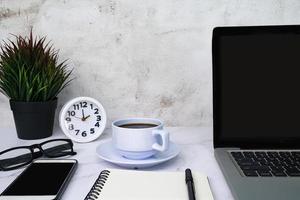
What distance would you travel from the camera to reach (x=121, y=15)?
2.69ft

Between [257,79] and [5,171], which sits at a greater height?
[257,79]

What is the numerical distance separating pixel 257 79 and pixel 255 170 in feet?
0.72

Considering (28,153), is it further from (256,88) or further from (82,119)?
(256,88)

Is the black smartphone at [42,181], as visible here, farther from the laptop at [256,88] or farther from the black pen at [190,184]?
the laptop at [256,88]

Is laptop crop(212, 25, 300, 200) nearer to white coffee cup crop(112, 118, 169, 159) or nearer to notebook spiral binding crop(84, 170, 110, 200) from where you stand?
white coffee cup crop(112, 118, 169, 159)

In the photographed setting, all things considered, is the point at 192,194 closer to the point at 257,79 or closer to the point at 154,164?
the point at 154,164

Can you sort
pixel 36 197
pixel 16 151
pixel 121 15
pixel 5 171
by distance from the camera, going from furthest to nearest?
pixel 121 15 < pixel 16 151 < pixel 5 171 < pixel 36 197

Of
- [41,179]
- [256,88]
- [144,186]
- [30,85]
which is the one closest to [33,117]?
[30,85]

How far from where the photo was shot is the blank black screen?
65 cm

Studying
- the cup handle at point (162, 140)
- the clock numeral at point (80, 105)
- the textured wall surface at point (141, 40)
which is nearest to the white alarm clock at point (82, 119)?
the clock numeral at point (80, 105)

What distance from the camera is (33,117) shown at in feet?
2.38

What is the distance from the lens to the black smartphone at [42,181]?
44cm

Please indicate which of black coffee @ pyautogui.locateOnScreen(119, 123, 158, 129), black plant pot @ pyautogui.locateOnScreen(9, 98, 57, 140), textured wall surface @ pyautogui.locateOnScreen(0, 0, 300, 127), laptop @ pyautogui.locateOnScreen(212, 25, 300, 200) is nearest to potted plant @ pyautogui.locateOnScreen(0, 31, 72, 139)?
black plant pot @ pyautogui.locateOnScreen(9, 98, 57, 140)

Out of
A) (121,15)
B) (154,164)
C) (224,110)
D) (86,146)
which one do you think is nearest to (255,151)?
(224,110)
